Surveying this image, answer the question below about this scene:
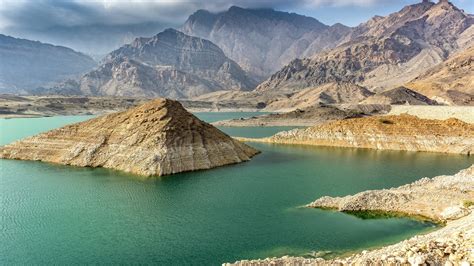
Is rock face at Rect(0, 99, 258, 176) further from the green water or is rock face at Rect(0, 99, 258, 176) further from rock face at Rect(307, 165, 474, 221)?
rock face at Rect(307, 165, 474, 221)

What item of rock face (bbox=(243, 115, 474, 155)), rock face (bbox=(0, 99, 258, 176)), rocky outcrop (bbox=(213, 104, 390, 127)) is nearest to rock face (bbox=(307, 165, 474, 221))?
rock face (bbox=(0, 99, 258, 176))

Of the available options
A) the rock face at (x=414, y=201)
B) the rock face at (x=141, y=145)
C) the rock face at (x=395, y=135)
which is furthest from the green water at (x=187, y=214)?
the rock face at (x=395, y=135)

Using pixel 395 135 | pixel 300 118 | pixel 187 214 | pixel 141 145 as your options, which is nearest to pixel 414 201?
pixel 187 214

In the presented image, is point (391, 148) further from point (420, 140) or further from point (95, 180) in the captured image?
point (95, 180)

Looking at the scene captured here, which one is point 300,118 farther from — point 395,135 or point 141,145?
point 141,145

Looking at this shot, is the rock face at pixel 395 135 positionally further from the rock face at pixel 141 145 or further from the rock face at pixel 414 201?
the rock face at pixel 414 201

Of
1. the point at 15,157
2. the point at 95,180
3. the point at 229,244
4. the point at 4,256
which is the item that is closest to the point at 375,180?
the point at 229,244
